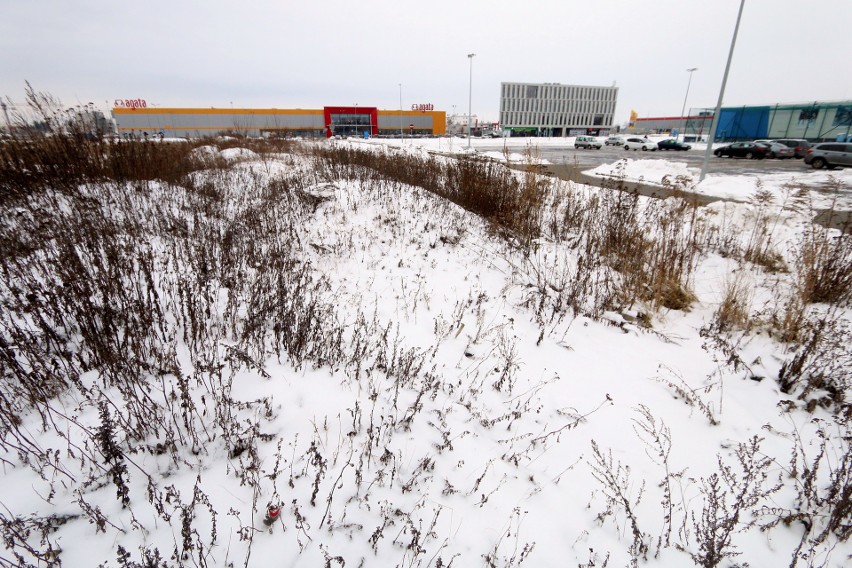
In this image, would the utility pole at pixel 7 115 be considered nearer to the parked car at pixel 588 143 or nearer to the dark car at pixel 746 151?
the dark car at pixel 746 151

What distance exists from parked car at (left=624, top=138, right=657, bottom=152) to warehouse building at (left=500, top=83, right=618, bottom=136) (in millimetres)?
52790

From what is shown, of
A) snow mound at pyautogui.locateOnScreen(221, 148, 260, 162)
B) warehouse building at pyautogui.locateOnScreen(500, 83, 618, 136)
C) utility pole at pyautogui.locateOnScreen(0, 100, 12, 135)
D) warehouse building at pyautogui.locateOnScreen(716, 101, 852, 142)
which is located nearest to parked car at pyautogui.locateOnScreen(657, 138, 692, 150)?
warehouse building at pyautogui.locateOnScreen(716, 101, 852, 142)

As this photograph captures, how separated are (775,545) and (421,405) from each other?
2.36m

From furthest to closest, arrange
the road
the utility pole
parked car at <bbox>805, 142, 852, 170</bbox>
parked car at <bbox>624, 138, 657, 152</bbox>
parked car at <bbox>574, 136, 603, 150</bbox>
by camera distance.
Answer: parked car at <bbox>574, 136, 603, 150</bbox> < parked car at <bbox>624, 138, 657, 152</bbox> < the road < parked car at <bbox>805, 142, 852, 170</bbox> < the utility pole

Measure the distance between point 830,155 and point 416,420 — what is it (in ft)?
83.7

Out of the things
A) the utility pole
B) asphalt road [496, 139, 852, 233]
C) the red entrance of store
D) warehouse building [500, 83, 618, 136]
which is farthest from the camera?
warehouse building [500, 83, 618, 136]

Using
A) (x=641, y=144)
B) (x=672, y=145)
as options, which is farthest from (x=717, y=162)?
(x=641, y=144)

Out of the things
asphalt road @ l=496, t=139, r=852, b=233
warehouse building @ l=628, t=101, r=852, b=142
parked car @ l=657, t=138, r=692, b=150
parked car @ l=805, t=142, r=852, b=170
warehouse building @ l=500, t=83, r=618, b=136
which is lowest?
asphalt road @ l=496, t=139, r=852, b=233

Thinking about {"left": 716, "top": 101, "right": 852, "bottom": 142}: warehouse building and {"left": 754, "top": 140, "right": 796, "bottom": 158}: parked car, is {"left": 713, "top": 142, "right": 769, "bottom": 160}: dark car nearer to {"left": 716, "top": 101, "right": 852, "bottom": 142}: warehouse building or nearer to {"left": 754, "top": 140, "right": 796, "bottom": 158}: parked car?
{"left": 754, "top": 140, "right": 796, "bottom": 158}: parked car

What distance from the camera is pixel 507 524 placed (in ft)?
7.10

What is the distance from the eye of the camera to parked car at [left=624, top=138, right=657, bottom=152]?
3425cm

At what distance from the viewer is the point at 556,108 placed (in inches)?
3403

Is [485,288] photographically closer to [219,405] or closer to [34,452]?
[219,405]

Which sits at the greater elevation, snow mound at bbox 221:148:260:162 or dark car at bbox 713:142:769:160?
dark car at bbox 713:142:769:160
